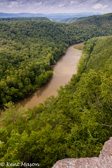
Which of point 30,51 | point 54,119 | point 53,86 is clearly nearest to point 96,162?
point 54,119

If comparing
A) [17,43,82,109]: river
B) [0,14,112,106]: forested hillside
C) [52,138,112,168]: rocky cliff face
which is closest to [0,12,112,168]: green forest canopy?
[0,14,112,106]: forested hillside

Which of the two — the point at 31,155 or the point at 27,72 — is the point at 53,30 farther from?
the point at 31,155

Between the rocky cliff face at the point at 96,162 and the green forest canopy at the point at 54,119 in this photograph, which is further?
the green forest canopy at the point at 54,119

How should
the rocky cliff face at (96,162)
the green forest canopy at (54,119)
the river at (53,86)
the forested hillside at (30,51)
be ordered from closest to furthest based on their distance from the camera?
the rocky cliff face at (96,162)
the green forest canopy at (54,119)
the river at (53,86)
the forested hillside at (30,51)

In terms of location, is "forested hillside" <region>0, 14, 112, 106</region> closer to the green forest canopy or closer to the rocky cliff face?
the green forest canopy

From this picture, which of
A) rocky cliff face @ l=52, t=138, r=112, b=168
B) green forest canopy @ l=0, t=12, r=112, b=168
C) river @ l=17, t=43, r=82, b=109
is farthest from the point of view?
river @ l=17, t=43, r=82, b=109

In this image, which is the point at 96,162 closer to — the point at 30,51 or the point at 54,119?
the point at 54,119

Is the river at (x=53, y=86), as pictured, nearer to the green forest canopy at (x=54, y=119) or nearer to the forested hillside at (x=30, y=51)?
the forested hillside at (x=30, y=51)

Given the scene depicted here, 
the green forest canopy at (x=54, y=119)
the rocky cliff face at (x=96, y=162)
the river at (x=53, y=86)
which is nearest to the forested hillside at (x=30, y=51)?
the green forest canopy at (x=54, y=119)

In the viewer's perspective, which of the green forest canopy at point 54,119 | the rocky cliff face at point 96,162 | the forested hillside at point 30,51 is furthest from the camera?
the forested hillside at point 30,51
